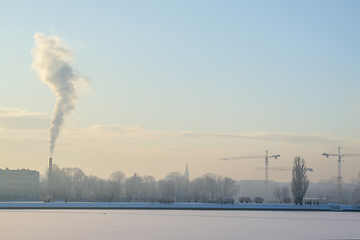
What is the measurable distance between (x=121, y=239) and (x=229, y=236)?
986 centimetres

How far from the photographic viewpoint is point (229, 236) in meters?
37.6

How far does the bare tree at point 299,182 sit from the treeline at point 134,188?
23034 millimetres

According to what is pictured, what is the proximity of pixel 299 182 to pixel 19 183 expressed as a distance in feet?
295

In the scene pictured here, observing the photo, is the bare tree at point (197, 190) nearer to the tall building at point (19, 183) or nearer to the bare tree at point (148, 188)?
the bare tree at point (148, 188)

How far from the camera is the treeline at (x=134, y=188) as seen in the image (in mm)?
110688

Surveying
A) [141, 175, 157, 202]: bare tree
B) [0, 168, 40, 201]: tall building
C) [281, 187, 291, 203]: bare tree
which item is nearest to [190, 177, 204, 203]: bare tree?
[141, 175, 157, 202]: bare tree

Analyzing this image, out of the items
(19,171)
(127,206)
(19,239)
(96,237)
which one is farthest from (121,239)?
(19,171)

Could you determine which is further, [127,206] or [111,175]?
[111,175]

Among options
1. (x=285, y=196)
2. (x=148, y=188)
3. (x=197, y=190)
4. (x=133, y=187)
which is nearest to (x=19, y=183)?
(x=133, y=187)

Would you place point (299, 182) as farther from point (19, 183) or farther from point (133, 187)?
point (19, 183)

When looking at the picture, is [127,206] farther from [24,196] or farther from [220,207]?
[24,196]

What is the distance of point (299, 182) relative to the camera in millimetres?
92375

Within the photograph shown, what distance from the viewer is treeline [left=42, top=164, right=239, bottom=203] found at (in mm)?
110688

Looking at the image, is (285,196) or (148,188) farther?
(148,188)
